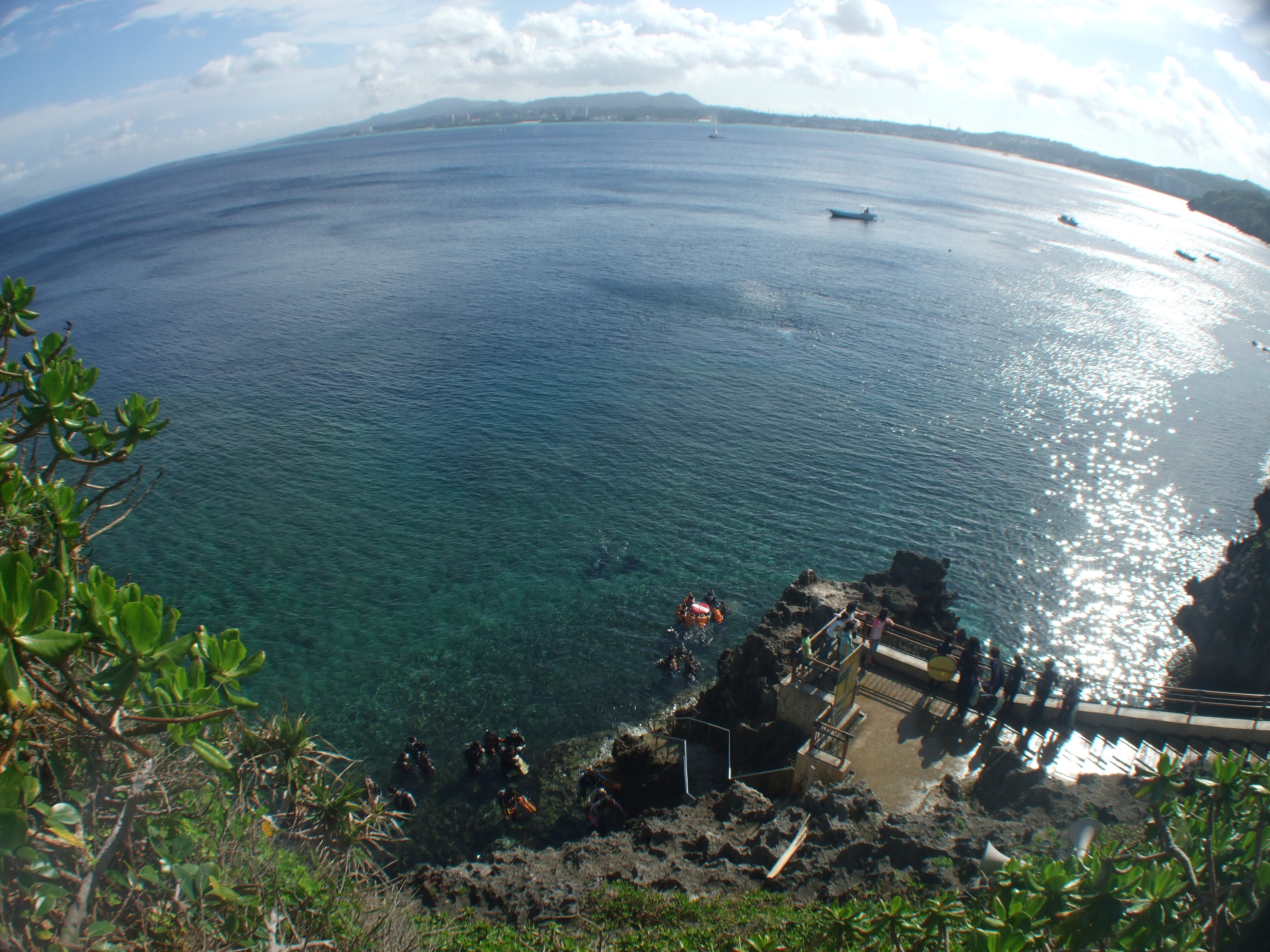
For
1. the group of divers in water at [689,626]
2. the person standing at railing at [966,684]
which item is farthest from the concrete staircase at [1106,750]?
the group of divers in water at [689,626]

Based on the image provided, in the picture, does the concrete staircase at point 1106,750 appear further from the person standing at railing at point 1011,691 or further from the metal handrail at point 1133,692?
the metal handrail at point 1133,692

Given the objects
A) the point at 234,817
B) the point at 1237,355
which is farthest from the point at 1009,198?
the point at 234,817

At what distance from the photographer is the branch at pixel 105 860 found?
253 inches

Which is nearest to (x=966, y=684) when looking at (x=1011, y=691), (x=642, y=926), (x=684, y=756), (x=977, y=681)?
(x=977, y=681)

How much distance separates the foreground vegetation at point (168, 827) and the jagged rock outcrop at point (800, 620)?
9.82 metres

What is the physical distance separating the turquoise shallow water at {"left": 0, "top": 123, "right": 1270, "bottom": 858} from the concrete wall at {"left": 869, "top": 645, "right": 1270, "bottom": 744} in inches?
482

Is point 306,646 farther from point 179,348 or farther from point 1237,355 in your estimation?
point 1237,355

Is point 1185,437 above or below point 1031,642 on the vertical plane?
above

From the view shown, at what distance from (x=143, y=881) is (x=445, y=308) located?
218ft

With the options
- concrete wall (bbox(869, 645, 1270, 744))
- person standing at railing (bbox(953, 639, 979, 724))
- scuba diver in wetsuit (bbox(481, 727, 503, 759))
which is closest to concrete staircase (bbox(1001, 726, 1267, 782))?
concrete wall (bbox(869, 645, 1270, 744))

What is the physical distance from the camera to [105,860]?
6887 mm

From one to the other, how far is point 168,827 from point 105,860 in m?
2.09

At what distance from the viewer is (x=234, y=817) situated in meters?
10.2

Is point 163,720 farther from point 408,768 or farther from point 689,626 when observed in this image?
point 689,626
